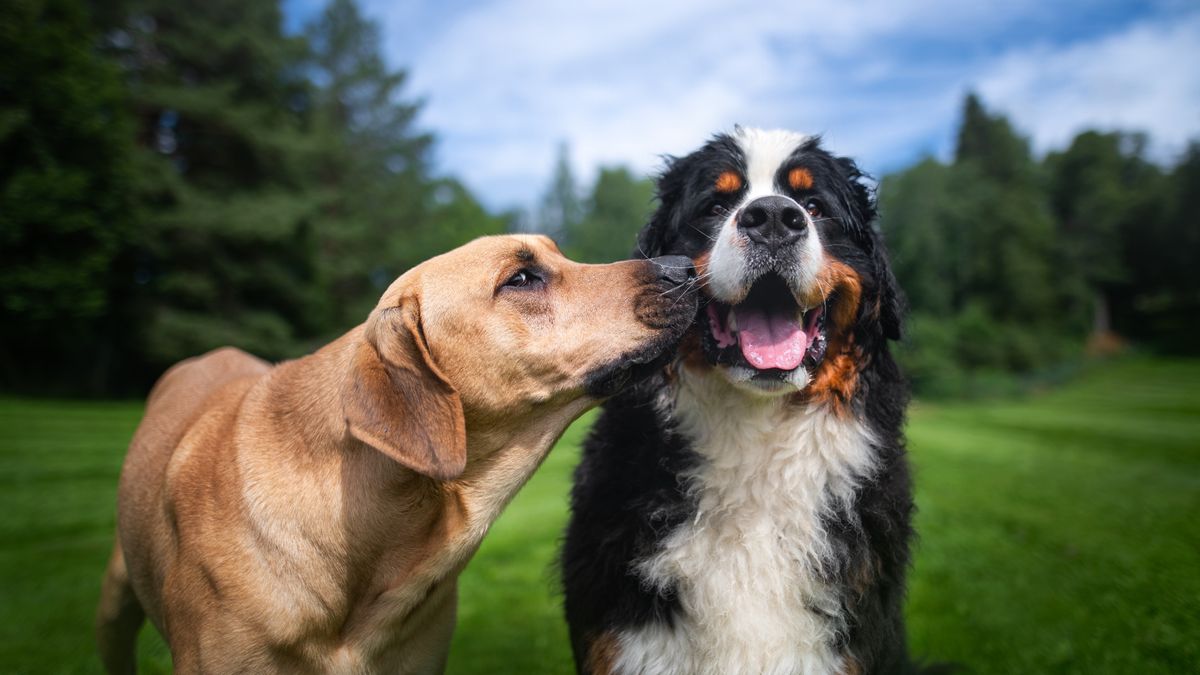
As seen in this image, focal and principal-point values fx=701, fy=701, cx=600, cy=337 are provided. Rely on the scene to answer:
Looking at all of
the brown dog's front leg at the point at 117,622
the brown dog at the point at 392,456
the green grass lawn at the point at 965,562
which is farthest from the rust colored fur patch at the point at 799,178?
the brown dog's front leg at the point at 117,622

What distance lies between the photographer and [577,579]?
10.5 ft

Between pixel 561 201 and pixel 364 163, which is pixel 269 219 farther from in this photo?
pixel 561 201

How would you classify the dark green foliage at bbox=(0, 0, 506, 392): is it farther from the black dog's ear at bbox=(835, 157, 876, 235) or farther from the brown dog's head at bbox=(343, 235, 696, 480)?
the black dog's ear at bbox=(835, 157, 876, 235)

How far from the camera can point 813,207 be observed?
3.28 m

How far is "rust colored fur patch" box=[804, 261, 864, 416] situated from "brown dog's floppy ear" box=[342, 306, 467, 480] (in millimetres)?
1544

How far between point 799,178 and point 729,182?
0.32 meters

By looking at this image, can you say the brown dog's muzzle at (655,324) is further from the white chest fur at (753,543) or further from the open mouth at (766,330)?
the white chest fur at (753,543)

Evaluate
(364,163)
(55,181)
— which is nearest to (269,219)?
(55,181)

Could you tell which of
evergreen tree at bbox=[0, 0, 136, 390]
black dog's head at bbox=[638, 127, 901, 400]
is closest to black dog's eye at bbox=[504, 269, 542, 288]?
black dog's head at bbox=[638, 127, 901, 400]

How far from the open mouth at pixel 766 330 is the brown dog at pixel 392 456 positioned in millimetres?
258

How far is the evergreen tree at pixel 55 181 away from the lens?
66.5 ft

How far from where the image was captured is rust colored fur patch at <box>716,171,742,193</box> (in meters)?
3.23

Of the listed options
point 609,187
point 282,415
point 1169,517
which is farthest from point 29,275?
point 609,187

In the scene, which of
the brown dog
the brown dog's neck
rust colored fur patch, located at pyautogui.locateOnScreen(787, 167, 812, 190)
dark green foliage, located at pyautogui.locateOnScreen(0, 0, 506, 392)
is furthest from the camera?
dark green foliage, located at pyautogui.locateOnScreen(0, 0, 506, 392)
